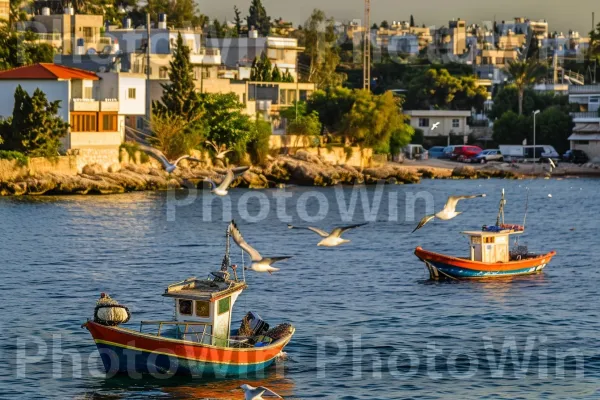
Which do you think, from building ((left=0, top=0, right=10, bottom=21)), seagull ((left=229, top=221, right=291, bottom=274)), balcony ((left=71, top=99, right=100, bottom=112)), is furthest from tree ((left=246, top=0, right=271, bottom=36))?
seagull ((left=229, top=221, right=291, bottom=274))

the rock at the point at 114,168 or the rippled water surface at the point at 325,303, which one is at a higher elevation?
the rock at the point at 114,168

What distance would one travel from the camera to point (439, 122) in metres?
150

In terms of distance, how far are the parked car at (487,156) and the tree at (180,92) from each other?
1583 inches

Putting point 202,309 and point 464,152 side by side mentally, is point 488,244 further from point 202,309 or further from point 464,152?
point 464,152

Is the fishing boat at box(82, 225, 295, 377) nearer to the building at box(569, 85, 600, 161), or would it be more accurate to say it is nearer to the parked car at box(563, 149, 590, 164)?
the parked car at box(563, 149, 590, 164)

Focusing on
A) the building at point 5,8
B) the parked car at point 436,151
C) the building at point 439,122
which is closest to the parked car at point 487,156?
the parked car at point 436,151

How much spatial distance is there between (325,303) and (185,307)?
1312cm

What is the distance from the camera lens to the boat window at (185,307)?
37.4 metres

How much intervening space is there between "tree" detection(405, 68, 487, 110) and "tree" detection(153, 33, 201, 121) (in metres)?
57.4

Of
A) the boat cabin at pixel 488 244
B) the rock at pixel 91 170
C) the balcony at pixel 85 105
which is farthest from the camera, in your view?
the balcony at pixel 85 105

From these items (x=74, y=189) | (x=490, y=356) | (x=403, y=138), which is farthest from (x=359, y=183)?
(x=490, y=356)

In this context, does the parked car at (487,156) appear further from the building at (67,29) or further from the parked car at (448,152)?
the building at (67,29)

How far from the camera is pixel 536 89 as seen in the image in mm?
167750

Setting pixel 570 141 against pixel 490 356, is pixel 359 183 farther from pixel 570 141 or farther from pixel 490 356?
pixel 490 356
